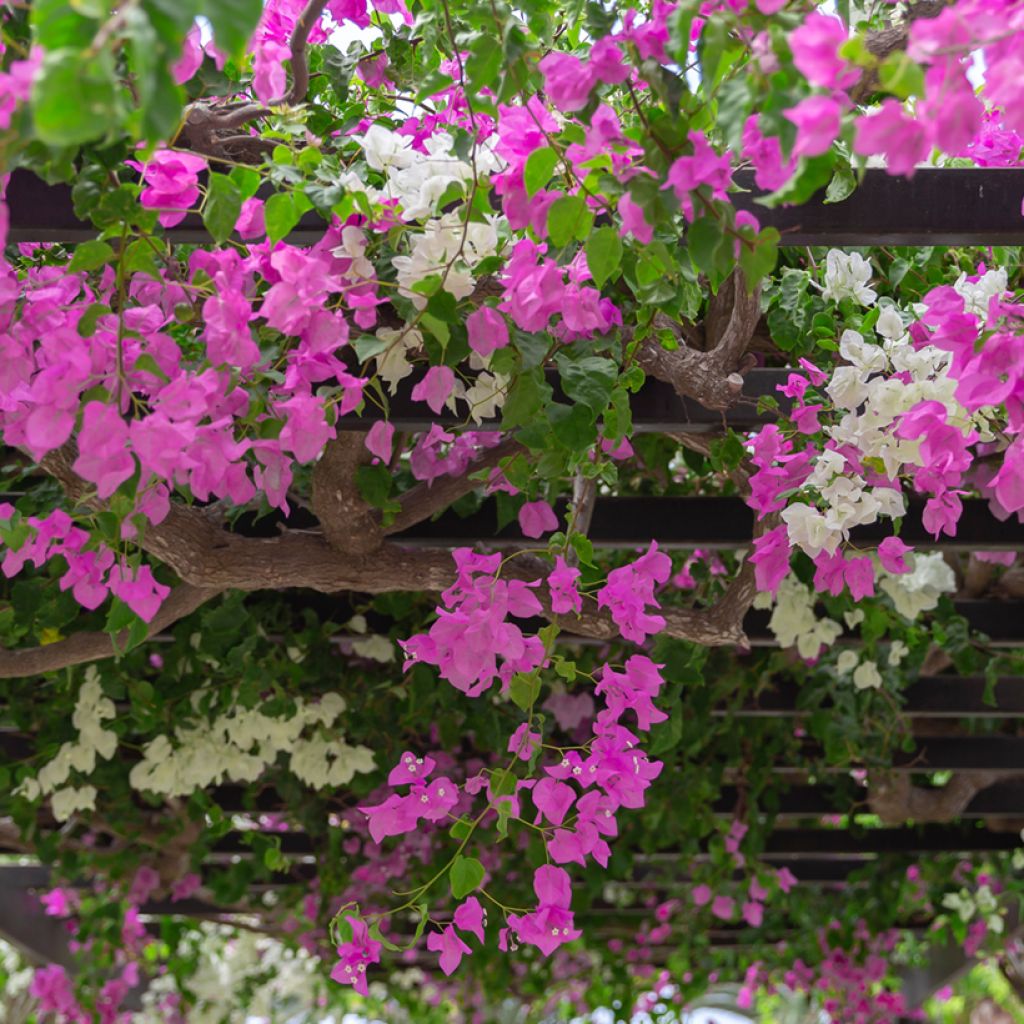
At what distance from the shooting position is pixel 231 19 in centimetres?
71

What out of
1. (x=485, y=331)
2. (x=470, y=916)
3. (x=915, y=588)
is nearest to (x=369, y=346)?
(x=485, y=331)

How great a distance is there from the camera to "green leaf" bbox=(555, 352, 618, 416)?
133 cm

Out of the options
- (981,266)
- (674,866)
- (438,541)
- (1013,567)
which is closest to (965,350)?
(981,266)

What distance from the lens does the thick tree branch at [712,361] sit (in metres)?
1.52

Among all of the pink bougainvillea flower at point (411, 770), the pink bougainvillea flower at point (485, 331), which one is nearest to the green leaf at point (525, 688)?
the pink bougainvillea flower at point (411, 770)

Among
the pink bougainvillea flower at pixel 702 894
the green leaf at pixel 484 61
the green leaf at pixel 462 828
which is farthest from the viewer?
the pink bougainvillea flower at pixel 702 894

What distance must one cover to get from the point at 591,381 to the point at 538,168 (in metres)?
0.28

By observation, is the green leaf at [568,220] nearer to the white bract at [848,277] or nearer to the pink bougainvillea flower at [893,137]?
the pink bougainvillea flower at [893,137]

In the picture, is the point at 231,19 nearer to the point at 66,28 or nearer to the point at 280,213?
the point at 66,28

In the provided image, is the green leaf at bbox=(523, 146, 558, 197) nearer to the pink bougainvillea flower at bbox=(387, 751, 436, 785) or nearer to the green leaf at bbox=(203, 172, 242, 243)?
the green leaf at bbox=(203, 172, 242, 243)

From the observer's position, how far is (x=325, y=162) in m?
1.19

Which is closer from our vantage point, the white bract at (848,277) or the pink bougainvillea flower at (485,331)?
the pink bougainvillea flower at (485,331)

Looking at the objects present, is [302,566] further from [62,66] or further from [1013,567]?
[1013,567]

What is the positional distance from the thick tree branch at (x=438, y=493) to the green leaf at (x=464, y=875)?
1.59ft
